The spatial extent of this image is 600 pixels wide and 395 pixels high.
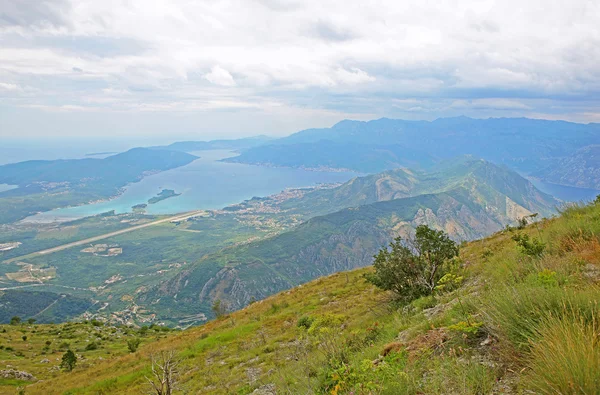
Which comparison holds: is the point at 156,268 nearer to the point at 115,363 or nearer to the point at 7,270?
the point at 7,270

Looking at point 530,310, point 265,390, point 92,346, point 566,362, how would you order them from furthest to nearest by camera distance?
point 92,346
point 265,390
point 530,310
point 566,362

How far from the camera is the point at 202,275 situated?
16550 centimetres

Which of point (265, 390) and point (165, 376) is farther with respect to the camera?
point (265, 390)

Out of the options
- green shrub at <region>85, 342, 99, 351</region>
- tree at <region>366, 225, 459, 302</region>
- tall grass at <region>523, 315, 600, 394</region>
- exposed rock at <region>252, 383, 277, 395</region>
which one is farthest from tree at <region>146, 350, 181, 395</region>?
green shrub at <region>85, 342, 99, 351</region>

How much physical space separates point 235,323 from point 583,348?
19.1 metres

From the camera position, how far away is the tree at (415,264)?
38.0 feet

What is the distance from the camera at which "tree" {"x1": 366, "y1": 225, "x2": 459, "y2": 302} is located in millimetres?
11586

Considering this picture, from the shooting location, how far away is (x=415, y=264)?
11.7m

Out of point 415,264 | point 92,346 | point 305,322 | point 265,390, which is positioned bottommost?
point 92,346

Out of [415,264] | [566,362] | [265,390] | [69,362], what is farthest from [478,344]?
[69,362]

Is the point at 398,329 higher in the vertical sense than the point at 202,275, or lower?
higher

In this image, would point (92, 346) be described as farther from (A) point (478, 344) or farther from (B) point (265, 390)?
(A) point (478, 344)

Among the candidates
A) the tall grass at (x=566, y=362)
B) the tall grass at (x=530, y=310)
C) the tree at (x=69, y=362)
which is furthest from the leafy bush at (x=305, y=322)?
the tree at (x=69, y=362)

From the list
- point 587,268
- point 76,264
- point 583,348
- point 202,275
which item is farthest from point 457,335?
point 76,264
